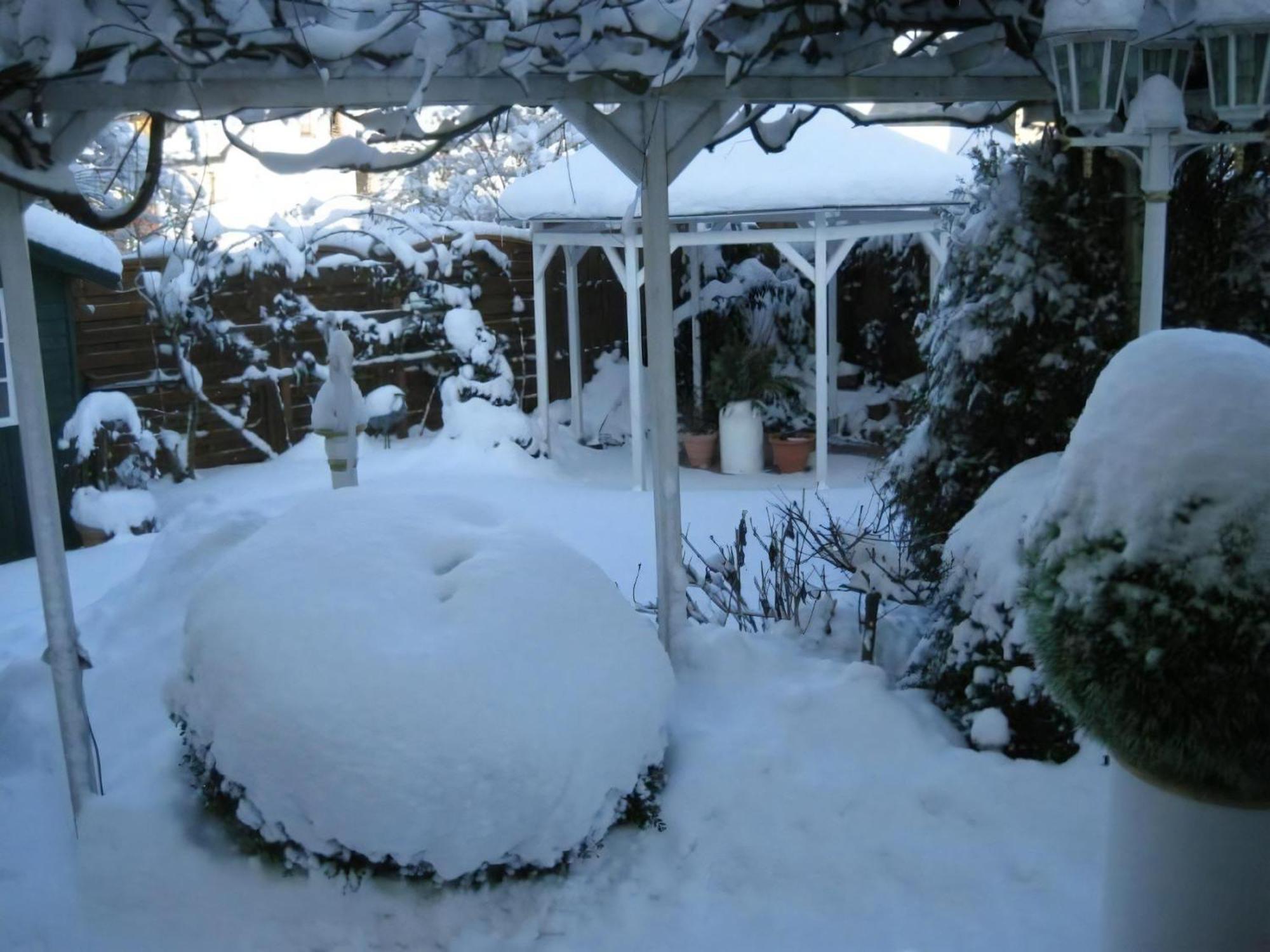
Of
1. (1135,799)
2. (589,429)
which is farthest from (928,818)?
(589,429)

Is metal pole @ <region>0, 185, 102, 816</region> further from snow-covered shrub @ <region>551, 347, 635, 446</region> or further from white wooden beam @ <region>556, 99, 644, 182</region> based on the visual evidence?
snow-covered shrub @ <region>551, 347, 635, 446</region>

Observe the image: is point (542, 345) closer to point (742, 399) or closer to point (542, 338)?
point (542, 338)

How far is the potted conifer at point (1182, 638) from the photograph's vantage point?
7.99ft

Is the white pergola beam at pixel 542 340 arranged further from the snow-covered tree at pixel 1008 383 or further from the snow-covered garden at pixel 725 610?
the snow-covered tree at pixel 1008 383

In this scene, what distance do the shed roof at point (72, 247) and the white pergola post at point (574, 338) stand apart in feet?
12.5

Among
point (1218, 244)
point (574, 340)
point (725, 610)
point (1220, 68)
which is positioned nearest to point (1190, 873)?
point (1220, 68)

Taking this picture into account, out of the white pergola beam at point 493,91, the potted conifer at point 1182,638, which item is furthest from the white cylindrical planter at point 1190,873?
the white pergola beam at point 493,91

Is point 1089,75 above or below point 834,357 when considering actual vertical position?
above

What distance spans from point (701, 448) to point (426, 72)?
753 centimetres

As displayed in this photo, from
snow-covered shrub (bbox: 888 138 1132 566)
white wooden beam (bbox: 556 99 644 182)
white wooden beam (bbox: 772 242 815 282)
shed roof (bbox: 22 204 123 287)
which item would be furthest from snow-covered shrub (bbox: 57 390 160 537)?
snow-covered shrub (bbox: 888 138 1132 566)

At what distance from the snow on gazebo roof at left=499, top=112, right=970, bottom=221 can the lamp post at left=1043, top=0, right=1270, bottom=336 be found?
5364 mm

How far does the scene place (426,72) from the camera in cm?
386

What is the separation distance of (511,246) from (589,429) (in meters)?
1.91

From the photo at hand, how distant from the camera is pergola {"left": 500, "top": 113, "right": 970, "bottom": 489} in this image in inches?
369
